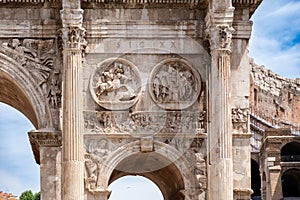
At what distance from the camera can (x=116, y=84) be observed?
65.2ft

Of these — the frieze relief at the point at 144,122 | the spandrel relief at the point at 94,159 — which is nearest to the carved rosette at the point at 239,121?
the frieze relief at the point at 144,122

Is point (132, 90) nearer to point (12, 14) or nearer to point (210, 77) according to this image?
point (210, 77)

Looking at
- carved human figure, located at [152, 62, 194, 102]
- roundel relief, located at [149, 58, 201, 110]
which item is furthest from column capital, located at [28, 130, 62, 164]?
carved human figure, located at [152, 62, 194, 102]

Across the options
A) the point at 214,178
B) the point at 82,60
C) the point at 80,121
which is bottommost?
the point at 214,178

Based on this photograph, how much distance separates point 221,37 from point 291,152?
32543 millimetres

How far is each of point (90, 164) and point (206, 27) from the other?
3961mm

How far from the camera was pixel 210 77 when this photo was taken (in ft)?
64.9

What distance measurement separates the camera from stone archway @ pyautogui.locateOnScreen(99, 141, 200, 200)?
64.0 feet

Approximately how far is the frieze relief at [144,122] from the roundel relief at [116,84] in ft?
0.78

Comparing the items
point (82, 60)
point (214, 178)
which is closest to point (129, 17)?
point (82, 60)

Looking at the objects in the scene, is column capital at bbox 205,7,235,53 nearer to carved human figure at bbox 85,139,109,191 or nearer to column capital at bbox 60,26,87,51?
column capital at bbox 60,26,87,51

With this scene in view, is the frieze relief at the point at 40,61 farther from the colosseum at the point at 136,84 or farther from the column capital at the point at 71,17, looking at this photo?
the column capital at the point at 71,17

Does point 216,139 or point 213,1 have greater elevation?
point 213,1

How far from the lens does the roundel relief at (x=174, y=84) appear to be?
19891 millimetres
